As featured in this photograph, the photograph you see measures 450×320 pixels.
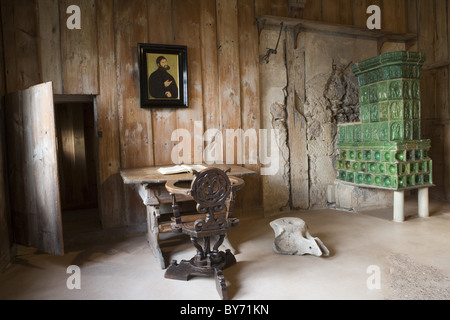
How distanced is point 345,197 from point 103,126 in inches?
146

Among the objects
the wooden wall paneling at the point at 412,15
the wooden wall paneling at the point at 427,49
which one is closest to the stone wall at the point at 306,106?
the wooden wall paneling at the point at 412,15

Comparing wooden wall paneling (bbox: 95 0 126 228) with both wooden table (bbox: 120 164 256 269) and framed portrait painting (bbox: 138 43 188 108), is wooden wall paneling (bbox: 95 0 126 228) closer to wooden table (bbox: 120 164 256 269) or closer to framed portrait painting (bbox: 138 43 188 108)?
framed portrait painting (bbox: 138 43 188 108)

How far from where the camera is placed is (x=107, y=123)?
13.1ft

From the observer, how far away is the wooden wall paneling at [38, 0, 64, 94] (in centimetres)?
370

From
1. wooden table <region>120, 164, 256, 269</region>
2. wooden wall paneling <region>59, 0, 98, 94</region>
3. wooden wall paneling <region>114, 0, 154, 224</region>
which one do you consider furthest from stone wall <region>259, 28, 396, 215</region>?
wooden wall paneling <region>59, 0, 98, 94</region>

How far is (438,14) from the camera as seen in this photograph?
5508 millimetres

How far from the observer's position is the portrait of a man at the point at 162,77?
13.6 ft

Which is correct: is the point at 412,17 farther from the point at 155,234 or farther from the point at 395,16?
the point at 155,234

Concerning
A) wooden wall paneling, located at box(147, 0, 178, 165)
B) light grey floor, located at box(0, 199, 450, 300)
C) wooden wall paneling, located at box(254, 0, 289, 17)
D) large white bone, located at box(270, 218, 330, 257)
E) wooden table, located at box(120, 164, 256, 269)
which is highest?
wooden wall paneling, located at box(254, 0, 289, 17)

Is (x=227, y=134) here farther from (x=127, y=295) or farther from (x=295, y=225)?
(x=127, y=295)

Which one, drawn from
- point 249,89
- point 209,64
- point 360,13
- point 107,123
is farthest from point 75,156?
point 360,13

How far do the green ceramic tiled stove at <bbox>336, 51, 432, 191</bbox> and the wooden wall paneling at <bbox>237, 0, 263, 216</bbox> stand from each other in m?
1.51

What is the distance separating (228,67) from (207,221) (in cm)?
270
